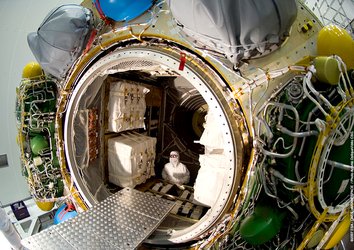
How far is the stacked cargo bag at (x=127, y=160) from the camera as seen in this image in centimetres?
287

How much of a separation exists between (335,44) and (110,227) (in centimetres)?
243

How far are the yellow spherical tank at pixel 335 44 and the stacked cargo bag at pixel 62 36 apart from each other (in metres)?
2.11

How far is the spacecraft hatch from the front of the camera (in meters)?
1.36

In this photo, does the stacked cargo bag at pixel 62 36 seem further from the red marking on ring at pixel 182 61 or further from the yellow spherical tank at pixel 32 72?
the red marking on ring at pixel 182 61

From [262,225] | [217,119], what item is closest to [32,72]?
[217,119]

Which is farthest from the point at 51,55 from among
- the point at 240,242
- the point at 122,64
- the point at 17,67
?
the point at 240,242

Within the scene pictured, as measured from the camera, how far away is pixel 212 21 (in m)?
1.37

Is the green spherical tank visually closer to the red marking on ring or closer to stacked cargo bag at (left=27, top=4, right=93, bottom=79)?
the red marking on ring

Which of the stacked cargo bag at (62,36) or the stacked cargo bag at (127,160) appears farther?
the stacked cargo bag at (127,160)

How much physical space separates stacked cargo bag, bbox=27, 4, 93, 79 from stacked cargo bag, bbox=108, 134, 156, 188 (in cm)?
114

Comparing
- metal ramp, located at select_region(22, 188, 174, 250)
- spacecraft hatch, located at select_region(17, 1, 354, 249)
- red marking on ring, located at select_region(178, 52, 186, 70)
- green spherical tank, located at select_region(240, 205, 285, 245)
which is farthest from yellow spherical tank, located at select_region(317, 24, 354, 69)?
metal ramp, located at select_region(22, 188, 174, 250)

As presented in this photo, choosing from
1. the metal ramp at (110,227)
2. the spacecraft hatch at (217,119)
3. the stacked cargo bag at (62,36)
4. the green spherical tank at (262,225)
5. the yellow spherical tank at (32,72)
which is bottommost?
the metal ramp at (110,227)

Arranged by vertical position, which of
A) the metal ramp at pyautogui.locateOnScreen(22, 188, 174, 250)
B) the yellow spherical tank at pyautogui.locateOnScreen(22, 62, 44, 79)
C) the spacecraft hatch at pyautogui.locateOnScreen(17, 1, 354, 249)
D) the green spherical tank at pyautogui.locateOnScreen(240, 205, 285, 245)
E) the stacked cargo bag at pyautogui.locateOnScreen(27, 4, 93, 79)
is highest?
the stacked cargo bag at pyautogui.locateOnScreen(27, 4, 93, 79)

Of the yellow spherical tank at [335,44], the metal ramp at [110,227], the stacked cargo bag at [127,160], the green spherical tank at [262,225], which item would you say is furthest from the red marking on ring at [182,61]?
the metal ramp at [110,227]
